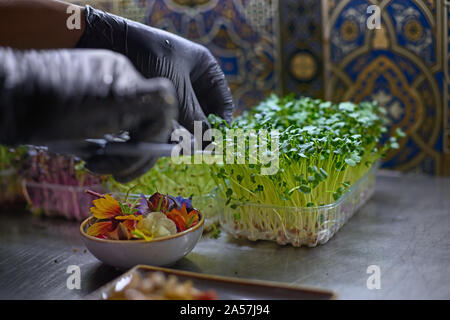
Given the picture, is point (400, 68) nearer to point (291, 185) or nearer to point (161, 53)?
point (291, 185)

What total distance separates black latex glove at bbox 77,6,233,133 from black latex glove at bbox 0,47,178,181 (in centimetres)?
30

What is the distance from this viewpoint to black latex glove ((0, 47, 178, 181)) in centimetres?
82

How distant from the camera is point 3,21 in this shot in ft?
3.69

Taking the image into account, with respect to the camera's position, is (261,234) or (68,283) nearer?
(68,283)

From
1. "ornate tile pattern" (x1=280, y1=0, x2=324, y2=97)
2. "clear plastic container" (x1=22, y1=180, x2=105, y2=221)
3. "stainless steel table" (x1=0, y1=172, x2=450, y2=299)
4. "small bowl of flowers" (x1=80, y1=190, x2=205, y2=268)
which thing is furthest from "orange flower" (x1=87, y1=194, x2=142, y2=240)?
"ornate tile pattern" (x1=280, y1=0, x2=324, y2=97)

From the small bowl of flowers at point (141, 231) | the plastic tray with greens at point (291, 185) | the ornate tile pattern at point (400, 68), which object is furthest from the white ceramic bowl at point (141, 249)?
the ornate tile pattern at point (400, 68)

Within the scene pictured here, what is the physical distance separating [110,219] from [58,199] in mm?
488

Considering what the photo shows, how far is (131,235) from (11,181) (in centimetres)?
80

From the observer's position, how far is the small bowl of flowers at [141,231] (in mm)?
1043

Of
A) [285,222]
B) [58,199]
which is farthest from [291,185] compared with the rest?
[58,199]

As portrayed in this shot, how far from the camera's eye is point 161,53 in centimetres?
121

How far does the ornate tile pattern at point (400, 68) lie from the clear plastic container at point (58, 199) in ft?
3.32
